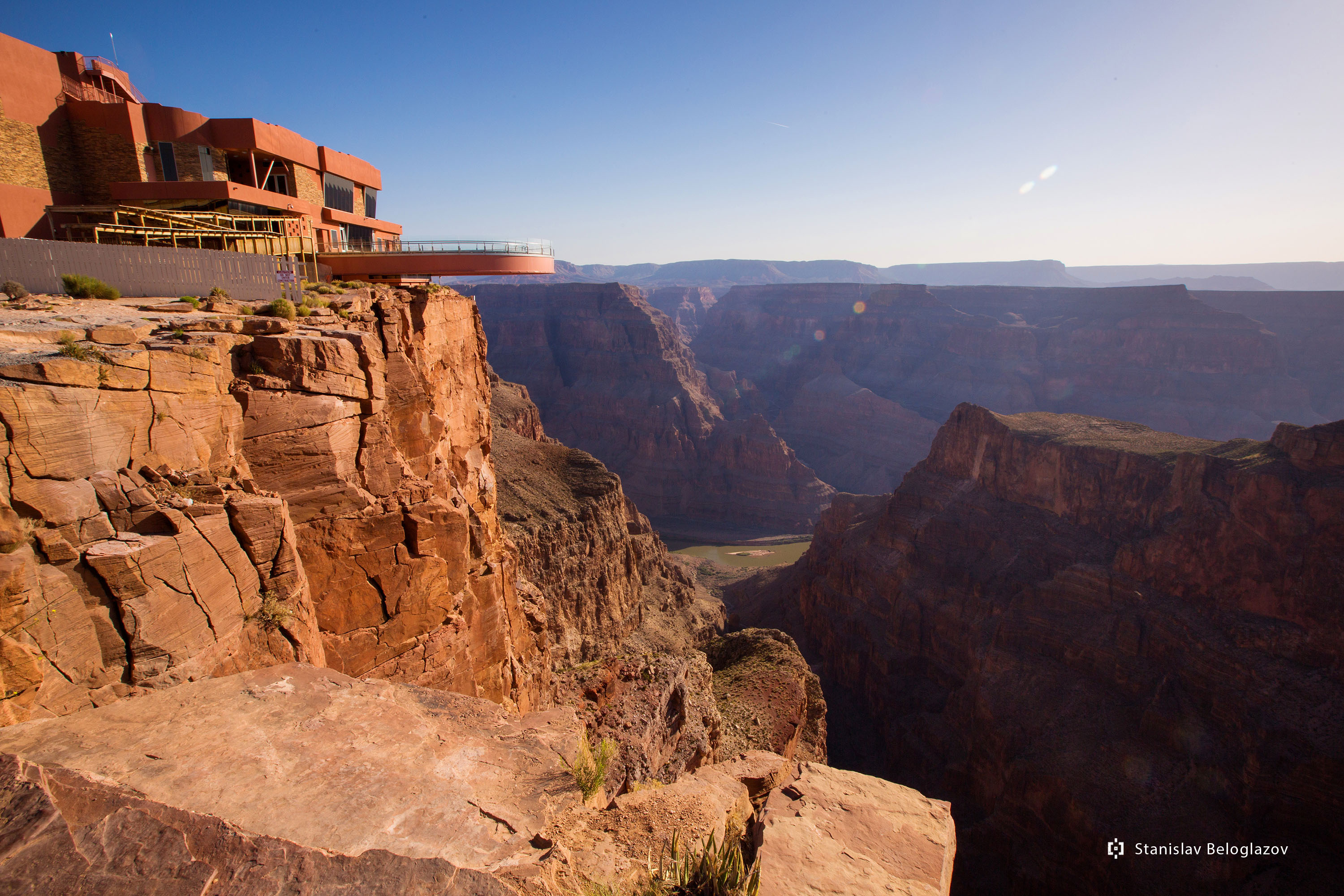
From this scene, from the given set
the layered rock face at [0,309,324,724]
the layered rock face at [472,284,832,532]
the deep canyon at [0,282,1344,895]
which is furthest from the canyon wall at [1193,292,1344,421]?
the layered rock face at [0,309,324,724]

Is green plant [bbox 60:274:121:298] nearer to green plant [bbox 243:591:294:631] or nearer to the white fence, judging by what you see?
the white fence

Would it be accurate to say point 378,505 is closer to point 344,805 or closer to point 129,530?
point 129,530

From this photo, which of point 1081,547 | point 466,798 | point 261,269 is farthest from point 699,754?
point 1081,547

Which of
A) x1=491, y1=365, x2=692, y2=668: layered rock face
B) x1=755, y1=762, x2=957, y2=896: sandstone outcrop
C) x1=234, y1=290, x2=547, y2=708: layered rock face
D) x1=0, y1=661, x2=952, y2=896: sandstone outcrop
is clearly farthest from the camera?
x1=491, y1=365, x2=692, y2=668: layered rock face

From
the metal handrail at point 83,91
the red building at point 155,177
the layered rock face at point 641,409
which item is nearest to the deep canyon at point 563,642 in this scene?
the red building at point 155,177

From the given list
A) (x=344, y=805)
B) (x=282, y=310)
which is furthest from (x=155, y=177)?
(x=344, y=805)

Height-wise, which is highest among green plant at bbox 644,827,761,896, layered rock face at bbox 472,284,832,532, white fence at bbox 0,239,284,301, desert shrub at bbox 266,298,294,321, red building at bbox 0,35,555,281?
red building at bbox 0,35,555,281

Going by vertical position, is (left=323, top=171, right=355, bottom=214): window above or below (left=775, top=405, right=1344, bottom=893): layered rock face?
above
